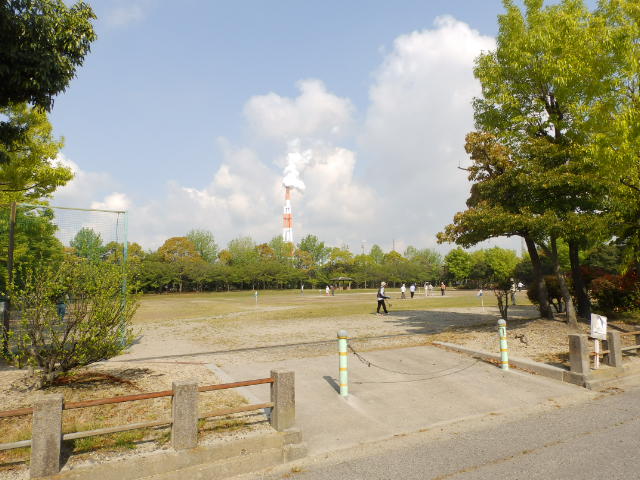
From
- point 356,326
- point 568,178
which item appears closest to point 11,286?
point 356,326

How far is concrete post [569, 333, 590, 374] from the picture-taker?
7.62 meters

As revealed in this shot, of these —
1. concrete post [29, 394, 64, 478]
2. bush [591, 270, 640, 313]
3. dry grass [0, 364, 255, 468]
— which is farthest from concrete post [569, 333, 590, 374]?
bush [591, 270, 640, 313]

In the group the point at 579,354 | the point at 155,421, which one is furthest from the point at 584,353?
the point at 155,421

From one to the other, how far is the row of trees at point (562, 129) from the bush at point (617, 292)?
300 centimetres

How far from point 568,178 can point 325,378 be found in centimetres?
895

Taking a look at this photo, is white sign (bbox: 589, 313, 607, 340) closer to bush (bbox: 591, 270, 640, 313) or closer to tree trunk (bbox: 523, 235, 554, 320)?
tree trunk (bbox: 523, 235, 554, 320)

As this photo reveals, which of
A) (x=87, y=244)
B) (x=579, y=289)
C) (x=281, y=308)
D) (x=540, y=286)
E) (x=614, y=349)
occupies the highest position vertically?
(x=87, y=244)

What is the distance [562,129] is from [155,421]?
568 inches

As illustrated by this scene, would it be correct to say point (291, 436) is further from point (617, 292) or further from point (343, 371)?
point (617, 292)

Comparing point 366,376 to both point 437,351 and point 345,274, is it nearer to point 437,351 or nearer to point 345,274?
point 437,351

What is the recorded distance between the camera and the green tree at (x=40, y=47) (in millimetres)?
6328

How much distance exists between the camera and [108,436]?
196 inches

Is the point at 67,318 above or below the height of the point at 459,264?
below

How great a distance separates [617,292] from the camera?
51.2 feet
